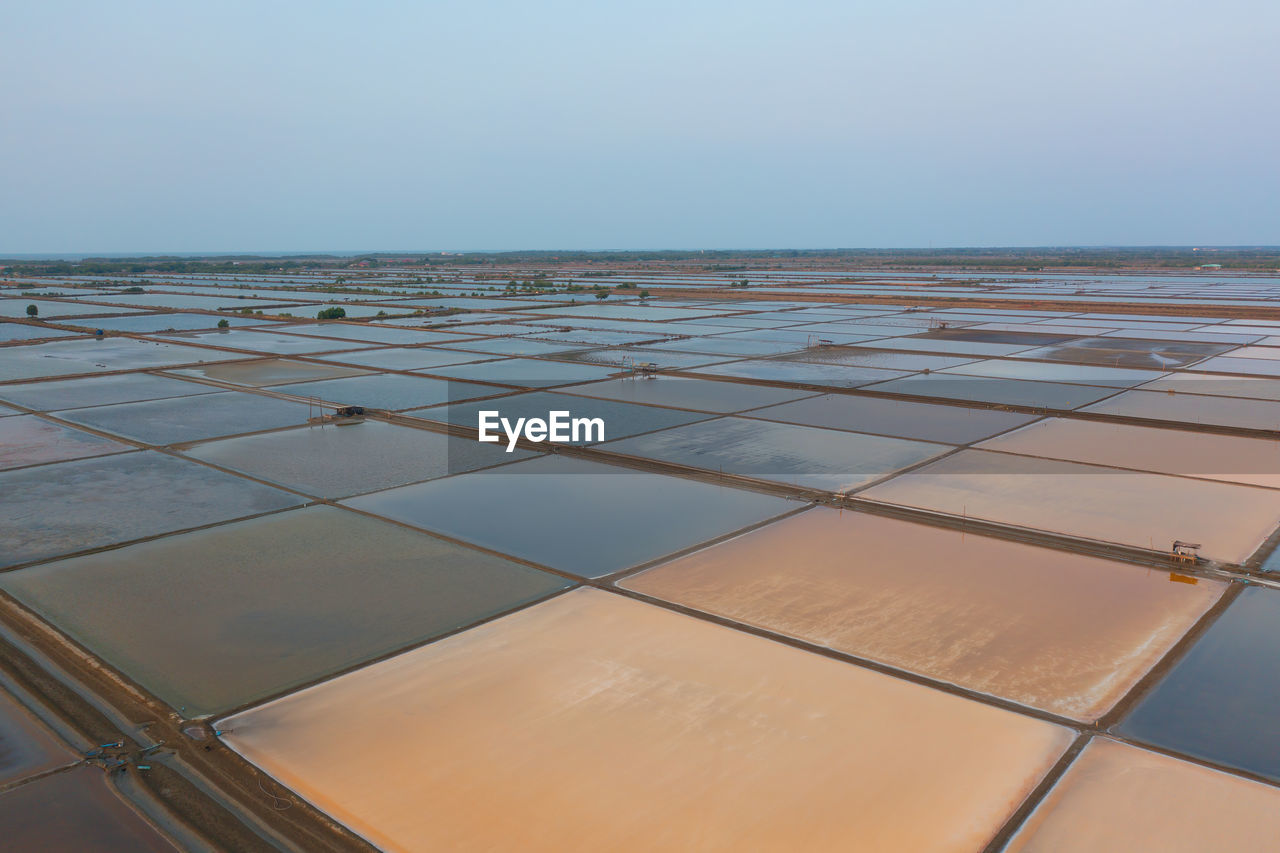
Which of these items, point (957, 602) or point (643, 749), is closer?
point (643, 749)

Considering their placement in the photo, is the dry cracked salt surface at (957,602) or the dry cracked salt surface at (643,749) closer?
the dry cracked salt surface at (643,749)

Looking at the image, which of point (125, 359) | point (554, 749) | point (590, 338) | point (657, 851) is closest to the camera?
point (657, 851)

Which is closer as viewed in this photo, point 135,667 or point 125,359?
point 135,667

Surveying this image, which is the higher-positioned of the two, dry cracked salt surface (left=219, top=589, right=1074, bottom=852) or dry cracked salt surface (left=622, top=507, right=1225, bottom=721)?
dry cracked salt surface (left=622, top=507, right=1225, bottom=721)

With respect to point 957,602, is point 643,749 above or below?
below

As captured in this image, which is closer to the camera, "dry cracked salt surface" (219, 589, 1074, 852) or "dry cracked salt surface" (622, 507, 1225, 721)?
"dry cracked salt surface" (219, 589, 1074, 852)

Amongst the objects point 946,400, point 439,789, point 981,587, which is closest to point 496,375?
point 946,400

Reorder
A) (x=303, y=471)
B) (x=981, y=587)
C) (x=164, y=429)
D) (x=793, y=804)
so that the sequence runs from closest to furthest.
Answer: (x=793, y=804), (x=981, y=587), (x=303, y=471), (x=164, y=429)

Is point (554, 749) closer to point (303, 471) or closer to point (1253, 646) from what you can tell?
point (1253, 646)

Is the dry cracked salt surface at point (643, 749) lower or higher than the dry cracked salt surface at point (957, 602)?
lower

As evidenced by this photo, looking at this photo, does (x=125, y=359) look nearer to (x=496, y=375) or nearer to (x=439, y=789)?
(x=496, y=375)
